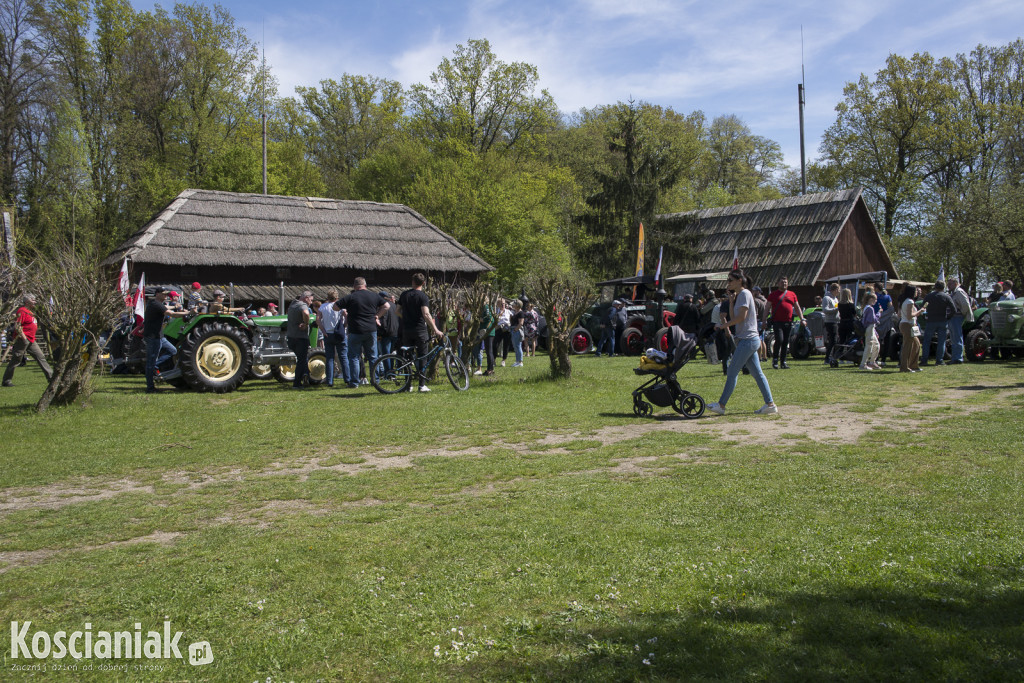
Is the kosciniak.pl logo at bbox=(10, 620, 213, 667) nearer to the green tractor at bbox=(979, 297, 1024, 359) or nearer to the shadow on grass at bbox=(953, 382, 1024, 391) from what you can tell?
the shadow on grass at bbox=(953, 382, 1024, 391)

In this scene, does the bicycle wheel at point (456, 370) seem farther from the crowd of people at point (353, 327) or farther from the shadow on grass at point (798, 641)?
the shadow on grass at point (798, 641)

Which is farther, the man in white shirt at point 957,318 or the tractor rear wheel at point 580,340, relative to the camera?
the tractor rear wheel at point 580,340

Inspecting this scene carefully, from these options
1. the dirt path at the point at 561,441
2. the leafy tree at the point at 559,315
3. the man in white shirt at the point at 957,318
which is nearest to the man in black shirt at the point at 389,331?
the leafy tree at the point at 559,315

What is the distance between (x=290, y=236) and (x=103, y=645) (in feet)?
87.2

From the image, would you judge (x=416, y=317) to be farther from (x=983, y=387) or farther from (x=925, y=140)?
(x=925, y=140)

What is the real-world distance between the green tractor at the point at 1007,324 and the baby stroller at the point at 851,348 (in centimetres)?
269

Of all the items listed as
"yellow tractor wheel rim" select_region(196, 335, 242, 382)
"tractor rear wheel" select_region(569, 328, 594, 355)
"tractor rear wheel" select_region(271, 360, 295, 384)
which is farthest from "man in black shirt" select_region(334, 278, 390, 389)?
"tractor rear wheel" select_region(569, 328, 594, 355)

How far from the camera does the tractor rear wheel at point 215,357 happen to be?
14.4 metres

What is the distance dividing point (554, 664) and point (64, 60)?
42.9 metres

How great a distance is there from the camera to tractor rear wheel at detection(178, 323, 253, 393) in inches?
566

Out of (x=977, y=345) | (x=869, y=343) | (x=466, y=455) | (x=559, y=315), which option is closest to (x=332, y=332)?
(x=559, y=315)

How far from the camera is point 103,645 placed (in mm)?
3564

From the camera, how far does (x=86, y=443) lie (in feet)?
29.5

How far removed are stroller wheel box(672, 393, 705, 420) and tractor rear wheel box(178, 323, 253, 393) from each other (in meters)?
8.42
